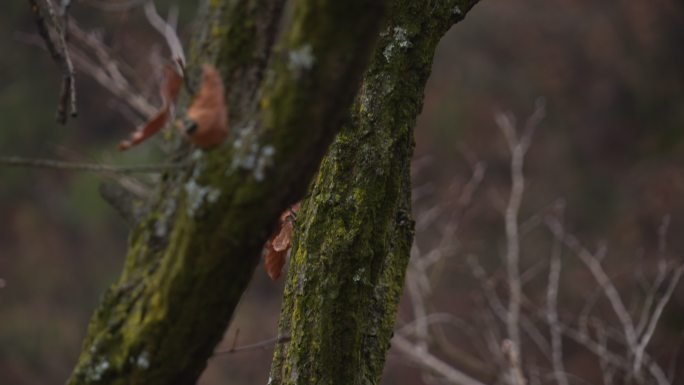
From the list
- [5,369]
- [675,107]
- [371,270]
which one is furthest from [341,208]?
[5,369]

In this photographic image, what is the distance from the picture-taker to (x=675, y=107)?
5980mm

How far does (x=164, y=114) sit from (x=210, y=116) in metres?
0.09

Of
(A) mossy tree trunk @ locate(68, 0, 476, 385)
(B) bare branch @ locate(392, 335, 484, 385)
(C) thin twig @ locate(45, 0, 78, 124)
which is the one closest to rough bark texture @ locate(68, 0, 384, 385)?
(A) mossy tree trunk @ locate(68, 0, 476, 385)

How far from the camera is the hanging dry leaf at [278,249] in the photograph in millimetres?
1596

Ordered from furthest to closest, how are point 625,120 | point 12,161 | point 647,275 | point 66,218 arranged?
point 66,218
point 625,120
point 647,275
point 12,161

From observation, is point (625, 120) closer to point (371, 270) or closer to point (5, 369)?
point (371, 270)

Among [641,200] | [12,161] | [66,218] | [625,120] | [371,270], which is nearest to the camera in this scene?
[12,161]

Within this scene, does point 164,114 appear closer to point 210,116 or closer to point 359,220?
point 210,116

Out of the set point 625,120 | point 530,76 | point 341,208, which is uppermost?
point 530,76

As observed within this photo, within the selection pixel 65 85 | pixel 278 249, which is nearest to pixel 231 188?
pixel 65 85

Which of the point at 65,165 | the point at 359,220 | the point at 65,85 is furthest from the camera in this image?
the point at 359,220

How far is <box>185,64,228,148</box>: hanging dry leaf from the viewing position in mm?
1049

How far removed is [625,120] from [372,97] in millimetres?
5160

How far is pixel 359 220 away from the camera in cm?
154
